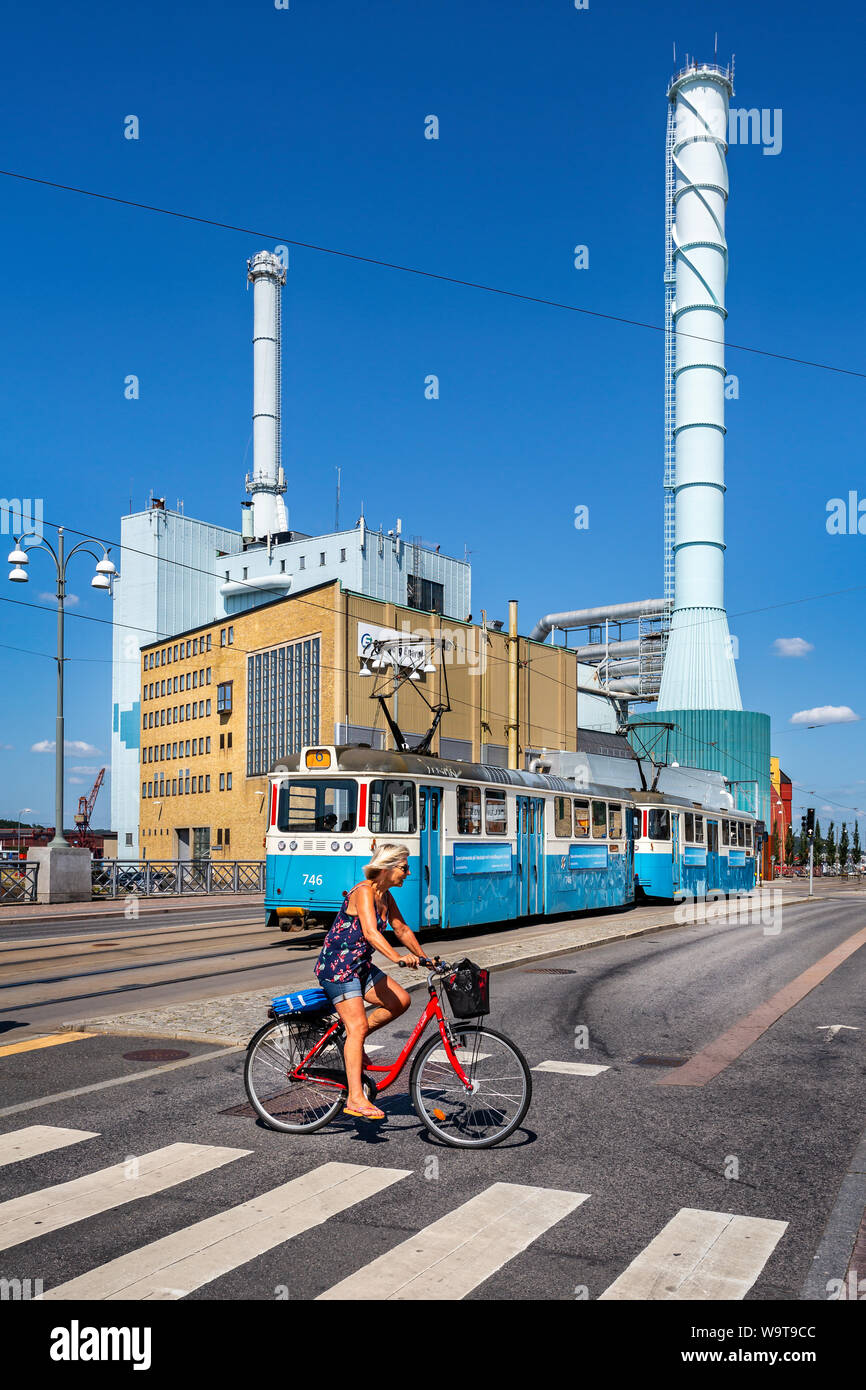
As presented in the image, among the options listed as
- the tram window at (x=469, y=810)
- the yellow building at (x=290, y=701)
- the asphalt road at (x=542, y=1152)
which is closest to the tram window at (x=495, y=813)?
the tram window at (x=469, y=810)

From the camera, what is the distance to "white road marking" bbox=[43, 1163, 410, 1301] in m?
4.46

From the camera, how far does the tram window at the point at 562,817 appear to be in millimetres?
23219

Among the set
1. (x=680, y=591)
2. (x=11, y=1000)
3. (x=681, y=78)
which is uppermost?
(x=681, y=78)

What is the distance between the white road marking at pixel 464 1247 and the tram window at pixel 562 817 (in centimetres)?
1742

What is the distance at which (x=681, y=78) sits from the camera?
7906 cm

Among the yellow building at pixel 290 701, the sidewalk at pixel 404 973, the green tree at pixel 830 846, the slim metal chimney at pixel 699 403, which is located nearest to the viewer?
the sidewalk at pixel 404 973

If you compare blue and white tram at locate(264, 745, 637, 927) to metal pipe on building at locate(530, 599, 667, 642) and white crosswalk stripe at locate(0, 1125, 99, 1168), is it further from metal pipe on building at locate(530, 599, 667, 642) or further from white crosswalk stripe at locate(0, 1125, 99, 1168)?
metal pipe on building at locate(530, 599, 667, 642)

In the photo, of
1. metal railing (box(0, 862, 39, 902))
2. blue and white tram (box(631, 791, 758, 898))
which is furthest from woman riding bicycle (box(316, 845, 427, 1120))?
metal railing (box(0, 862, 39, 902))

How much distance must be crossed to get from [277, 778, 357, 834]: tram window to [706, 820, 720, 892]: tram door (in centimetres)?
1903

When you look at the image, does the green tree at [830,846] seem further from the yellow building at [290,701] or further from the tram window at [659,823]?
the tram window at [659,823]

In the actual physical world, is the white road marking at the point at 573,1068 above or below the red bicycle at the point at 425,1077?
below

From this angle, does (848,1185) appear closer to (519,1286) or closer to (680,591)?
(519,1286)

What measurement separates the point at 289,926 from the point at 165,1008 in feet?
23.8

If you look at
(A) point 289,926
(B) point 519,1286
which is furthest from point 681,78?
(B) point 519,1286
